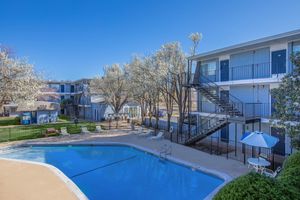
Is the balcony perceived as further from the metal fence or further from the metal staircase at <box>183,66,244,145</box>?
the metal fence

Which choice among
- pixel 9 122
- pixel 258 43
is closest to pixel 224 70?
pixel 258 43

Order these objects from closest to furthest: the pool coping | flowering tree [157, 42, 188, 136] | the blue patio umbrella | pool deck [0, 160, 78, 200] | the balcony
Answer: pool deck [0, 160, 78, 200] < the pool coping < the blue patio umbrella < the balcony < flowering tree [157, 42, 188, 136]

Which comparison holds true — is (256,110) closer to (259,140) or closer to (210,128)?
(210,128)

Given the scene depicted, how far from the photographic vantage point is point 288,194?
407cm

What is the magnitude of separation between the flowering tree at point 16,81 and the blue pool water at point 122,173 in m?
4.91

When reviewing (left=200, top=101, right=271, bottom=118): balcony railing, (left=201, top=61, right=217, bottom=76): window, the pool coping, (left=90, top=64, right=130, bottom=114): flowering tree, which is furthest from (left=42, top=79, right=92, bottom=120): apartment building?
(left=200, top=101, right=271, bottom=118): balcony railing

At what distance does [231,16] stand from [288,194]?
20119 mm

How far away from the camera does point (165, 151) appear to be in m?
18.2

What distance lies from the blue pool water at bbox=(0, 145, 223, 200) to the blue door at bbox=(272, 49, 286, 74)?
9399mm

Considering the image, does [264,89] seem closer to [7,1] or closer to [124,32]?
[124,32]

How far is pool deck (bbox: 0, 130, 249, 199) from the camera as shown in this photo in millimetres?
10891

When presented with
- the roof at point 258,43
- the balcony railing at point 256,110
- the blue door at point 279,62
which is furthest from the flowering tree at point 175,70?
the blue door at point 279,62

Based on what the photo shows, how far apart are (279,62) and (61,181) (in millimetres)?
16722

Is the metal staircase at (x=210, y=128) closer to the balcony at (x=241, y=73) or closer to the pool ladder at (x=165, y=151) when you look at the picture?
the pool ladder at (x=165, y=151)
